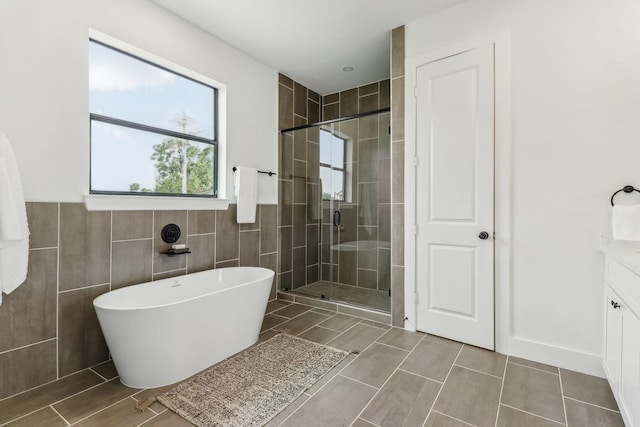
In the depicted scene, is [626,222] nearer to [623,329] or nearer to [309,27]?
[623,329]

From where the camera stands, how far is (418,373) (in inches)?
79.9

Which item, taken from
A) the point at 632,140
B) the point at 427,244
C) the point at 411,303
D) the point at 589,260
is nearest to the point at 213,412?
the point at 411,303

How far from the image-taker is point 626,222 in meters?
1.80

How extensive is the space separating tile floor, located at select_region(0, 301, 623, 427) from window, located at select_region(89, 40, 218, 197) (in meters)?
1.34

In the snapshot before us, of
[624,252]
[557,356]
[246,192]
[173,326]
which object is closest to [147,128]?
[246,192]

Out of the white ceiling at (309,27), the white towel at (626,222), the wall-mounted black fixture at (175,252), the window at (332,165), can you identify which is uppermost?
the white ceiling at (309,27)

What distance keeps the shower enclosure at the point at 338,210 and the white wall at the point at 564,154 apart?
1.20m

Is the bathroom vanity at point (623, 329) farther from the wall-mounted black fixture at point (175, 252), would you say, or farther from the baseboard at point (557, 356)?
the wall-mounted black fixture at point (175, 252)

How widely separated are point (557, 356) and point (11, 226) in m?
Answer: 3.41

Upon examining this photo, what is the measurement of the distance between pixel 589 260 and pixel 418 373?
4.41 feet

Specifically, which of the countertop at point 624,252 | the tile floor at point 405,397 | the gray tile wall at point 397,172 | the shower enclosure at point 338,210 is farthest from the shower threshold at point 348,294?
the countertop at point 624,252

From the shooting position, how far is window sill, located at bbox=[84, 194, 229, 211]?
2.12 m

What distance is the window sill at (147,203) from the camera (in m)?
2.12

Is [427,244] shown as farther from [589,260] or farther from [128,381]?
[128,381]
